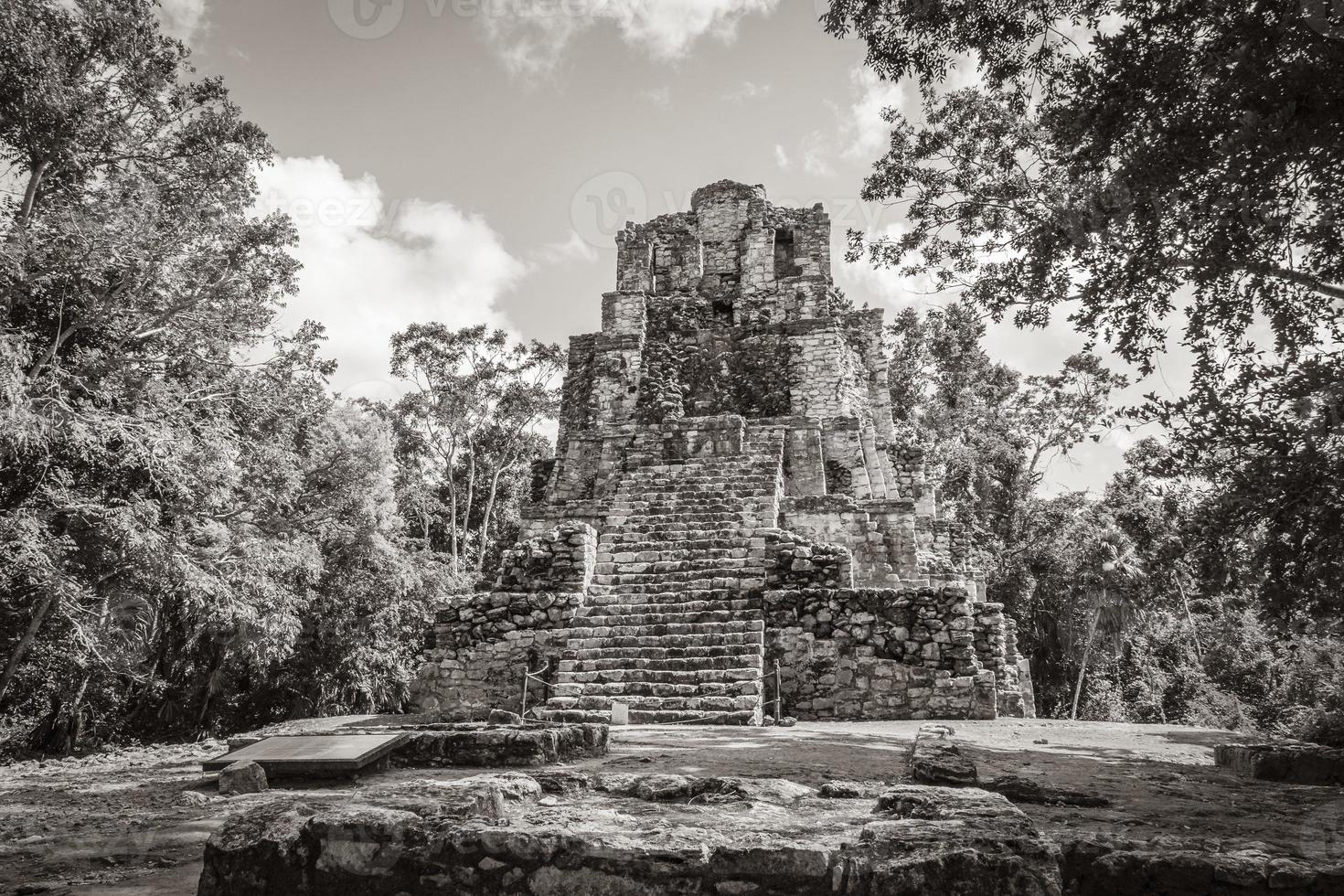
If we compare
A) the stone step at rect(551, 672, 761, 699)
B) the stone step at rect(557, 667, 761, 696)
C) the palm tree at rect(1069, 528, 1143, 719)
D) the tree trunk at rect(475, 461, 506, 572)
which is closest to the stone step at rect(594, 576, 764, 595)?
the stone step at rect(557, 667, 761, 696)

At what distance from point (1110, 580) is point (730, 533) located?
1324 cm

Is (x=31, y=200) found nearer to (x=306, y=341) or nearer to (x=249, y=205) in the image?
(x=249, y=205)

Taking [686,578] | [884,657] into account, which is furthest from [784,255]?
[884,657]

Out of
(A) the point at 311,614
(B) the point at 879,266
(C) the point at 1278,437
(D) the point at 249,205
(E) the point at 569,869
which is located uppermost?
(D) the point at 249,205

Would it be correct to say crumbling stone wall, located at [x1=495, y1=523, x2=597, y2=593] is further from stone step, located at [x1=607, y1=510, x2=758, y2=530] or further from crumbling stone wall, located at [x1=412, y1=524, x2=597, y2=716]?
stone step, located at [x1=607, y1=510, x2=758, y2=530]

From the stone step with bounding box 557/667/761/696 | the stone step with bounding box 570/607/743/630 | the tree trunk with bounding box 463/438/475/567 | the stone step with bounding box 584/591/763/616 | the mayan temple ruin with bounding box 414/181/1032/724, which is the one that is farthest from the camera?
the tree trunk with bounding box 463/438/475/567

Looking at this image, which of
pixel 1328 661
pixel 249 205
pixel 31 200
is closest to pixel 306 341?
pixel 249 205

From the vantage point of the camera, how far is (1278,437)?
569cm

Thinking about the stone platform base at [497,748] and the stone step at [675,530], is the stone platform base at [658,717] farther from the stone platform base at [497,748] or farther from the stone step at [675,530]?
the stone step at [675,530]

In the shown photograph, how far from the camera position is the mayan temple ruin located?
8906 millimetres

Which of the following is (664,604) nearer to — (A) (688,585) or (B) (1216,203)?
(A) (688,585)

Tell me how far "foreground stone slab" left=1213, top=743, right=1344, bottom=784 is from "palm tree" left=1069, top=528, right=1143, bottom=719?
15584 millimetres

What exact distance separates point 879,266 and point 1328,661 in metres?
11.3

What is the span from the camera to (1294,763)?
4941 mm
